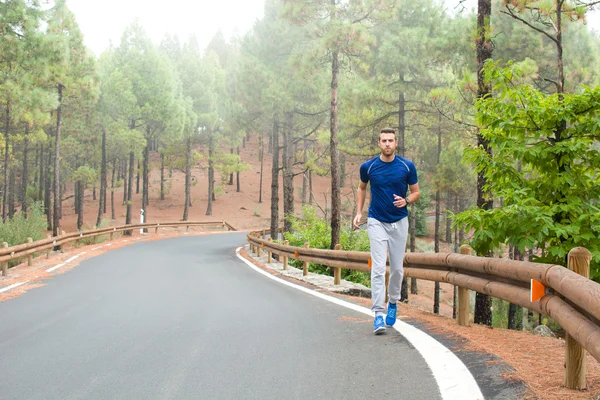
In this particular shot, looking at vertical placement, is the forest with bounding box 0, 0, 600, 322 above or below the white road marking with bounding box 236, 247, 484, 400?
above

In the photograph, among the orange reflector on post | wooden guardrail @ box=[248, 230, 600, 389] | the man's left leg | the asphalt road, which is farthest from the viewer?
the man's left leg

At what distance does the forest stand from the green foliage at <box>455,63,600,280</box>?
0.08 ft

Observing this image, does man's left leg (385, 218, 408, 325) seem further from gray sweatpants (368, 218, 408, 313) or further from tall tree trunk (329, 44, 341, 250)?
tall tree trunk (329, 44, 341, 250)

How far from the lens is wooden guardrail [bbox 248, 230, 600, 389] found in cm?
333

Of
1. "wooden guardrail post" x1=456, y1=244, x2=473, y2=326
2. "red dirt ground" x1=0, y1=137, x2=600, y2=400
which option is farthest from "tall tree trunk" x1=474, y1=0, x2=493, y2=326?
"wooden guardrail post" x1=456, y1=244, x2=473, y2=326

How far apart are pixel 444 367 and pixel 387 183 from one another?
2167mm

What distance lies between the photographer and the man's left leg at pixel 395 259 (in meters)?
6.10

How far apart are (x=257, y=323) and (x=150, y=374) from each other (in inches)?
96.2

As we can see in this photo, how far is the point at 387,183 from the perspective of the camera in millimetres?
5996

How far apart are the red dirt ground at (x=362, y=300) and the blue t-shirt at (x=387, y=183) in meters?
1.39

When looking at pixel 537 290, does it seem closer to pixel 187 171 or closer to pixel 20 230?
pixel 20 230

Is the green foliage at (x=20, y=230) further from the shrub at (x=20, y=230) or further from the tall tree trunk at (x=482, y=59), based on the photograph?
the tall tree trunk at (x=482, y=59)

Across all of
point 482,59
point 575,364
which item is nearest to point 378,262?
point 575,364

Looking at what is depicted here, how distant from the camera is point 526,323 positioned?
28625mm
